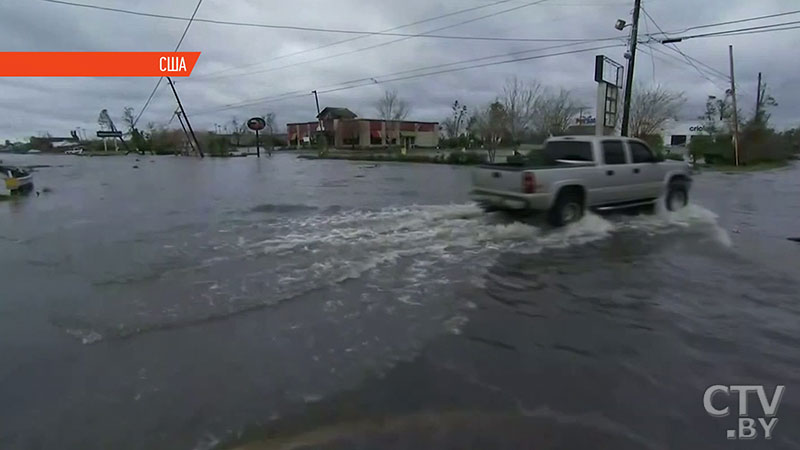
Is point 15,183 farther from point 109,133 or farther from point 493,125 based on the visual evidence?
point 109,133

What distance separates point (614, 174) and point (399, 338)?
22.4ft

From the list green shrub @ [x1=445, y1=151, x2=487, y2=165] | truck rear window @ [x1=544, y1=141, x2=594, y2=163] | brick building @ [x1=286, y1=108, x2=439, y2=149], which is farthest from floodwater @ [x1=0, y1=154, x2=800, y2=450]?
brick building @ [x1=286, y1=108, x2=439, y2=149]

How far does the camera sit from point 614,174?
342 inches

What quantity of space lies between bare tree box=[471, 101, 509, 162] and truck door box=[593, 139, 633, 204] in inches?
1115

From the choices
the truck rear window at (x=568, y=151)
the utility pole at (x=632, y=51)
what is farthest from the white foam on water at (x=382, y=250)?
the utility pole at (x=632, y=51)

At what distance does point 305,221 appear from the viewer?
33.0 feet

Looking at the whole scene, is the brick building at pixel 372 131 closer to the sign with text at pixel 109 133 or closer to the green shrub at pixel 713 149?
the sign with text at pixel 109 133

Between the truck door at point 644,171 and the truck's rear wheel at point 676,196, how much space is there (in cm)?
43

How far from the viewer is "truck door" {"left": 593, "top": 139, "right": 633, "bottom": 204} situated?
8586 millimetres

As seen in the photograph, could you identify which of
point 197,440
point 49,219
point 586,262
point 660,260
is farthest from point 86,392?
point 49,219

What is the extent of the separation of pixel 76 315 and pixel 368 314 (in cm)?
321

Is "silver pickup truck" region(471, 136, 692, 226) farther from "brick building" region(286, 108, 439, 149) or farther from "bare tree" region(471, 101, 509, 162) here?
"brick building" region(286, 108, 439, 149)

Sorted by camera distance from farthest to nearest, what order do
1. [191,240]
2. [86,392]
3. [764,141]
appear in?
1. [764,141]
2. [191,240]
3. [86,392]

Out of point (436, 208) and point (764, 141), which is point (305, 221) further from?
point (764, 141)
